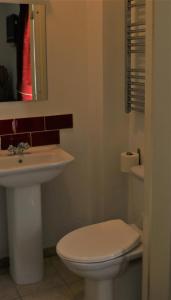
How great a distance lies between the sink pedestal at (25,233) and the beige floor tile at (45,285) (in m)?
0.04

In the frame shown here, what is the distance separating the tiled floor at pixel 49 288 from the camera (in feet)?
8.31

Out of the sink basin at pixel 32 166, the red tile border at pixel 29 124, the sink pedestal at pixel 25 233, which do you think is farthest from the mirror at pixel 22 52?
the sink pedestal at pixel 25 233

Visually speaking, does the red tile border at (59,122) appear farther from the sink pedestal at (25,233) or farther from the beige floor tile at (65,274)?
the beige floor tile at (65,274)

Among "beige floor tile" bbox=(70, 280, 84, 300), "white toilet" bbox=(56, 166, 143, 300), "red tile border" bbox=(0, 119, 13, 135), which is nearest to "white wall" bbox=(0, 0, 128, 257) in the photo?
"red tile border" bbox=(0, 119, 13, 135)

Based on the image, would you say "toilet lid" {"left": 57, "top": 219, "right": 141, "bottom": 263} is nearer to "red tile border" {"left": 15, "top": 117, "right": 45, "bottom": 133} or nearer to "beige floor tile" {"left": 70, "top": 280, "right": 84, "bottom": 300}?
"beige floor tile" {"left": 70, "top": 280, "right": 84, "bottom": 300}

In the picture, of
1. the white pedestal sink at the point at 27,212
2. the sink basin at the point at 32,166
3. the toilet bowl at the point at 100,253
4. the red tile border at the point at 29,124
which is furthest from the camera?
the red tile border at the point at 29,124

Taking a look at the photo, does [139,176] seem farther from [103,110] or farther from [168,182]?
[168,182]

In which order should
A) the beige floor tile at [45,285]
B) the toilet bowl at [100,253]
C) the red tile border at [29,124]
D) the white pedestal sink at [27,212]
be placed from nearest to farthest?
the toilet bowl at [100,253] → the white pedestal sink at [27,212] → the beige floor tile at [45,285] → the red tile border at [29,124]

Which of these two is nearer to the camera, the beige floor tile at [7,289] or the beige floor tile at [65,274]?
the beige floor tile at [7,289]

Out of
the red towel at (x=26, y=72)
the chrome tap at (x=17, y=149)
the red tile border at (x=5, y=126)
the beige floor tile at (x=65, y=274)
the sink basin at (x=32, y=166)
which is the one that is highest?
the red towel at (x=26, y=72)

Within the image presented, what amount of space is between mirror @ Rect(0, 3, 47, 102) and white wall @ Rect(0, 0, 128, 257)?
0.05m

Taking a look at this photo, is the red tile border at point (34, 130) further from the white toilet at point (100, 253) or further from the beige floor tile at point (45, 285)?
the beige floor tile at point (45, 285)

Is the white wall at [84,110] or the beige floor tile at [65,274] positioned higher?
the white wall at [84,110]

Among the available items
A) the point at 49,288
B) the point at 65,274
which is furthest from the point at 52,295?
the point at 65,274
